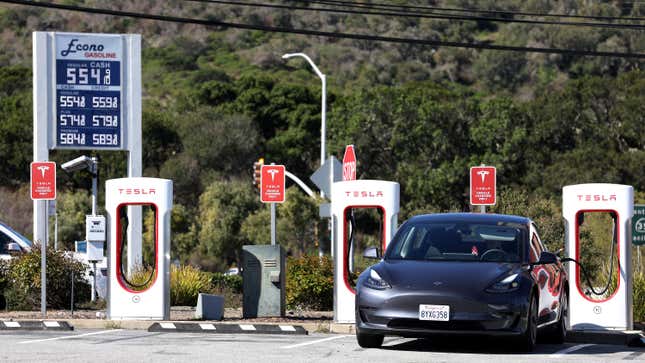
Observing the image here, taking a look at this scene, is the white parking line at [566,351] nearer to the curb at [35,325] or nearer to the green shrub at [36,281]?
the curb at [35,325]

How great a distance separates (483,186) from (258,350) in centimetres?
721

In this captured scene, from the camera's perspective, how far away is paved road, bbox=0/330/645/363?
1298 cm

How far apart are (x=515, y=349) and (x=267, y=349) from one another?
267 cm

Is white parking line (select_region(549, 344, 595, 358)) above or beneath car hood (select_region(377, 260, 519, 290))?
beneath

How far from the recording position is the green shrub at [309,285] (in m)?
20.8

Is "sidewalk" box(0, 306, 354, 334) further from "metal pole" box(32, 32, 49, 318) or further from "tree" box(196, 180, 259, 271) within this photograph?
"tree" box(196, 180, 259, 271)

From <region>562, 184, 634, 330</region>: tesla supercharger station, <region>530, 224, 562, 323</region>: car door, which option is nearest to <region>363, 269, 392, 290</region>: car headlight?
<region>530, 224, 562, 323</region>: car door

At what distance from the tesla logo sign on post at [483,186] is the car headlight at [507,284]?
632 cm

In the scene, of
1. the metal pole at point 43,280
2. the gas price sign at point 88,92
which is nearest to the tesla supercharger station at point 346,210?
the metal pole at point 43,280

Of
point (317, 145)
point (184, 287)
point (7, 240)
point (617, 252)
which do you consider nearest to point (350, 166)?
point (184, 287)

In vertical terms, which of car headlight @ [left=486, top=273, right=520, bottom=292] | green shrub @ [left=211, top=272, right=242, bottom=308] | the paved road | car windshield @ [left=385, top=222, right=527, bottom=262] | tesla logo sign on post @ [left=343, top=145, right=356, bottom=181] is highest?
tesla logo sign on post @ [left=343, top=145, right=356, bottom=181]

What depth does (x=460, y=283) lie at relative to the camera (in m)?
13.5

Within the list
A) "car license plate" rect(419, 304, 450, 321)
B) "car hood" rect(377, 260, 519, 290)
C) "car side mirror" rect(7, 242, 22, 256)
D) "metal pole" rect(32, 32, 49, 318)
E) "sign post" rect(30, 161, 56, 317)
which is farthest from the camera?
"metal pole" rect(32, 32, 49, 318)

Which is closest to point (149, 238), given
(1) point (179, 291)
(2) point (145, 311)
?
(1) point (179, 291)
